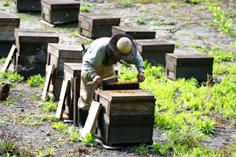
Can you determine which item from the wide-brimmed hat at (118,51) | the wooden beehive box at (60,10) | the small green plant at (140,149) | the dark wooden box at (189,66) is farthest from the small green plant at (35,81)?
the wooden beehive box at (60,10)

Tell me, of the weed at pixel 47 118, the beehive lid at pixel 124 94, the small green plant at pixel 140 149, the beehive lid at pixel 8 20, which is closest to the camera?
the beehive lid at pixel 124 94

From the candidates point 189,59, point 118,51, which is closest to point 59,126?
point 118,51

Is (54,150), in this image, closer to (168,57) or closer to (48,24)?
(168,57)

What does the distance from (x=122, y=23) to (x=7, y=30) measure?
5.96 metres

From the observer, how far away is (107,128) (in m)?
4.42

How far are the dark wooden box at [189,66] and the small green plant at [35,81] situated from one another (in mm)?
3257

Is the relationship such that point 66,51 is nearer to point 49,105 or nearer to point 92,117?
point 49,105

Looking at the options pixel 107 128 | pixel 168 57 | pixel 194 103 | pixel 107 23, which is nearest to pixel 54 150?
pixel 107 128

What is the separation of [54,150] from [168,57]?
4608mm

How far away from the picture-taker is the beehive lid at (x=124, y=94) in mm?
4286

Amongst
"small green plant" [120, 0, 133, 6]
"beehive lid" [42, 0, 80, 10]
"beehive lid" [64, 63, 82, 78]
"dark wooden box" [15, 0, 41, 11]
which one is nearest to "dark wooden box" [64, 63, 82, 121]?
"beehive lid" [64, 63, 82, 78]

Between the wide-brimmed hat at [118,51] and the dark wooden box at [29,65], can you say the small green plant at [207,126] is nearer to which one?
the wide-brimmed hat at [118,51]

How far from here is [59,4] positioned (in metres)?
12.1

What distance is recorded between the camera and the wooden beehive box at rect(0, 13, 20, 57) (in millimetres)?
8859
